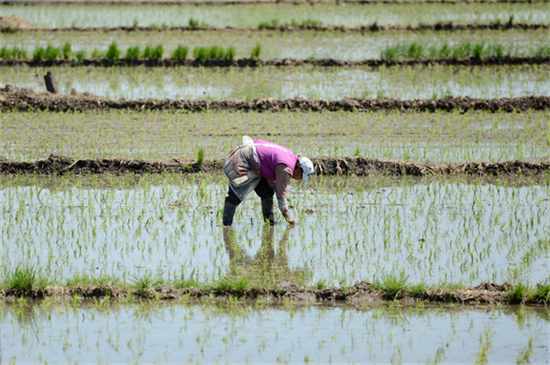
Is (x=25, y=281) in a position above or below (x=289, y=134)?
below

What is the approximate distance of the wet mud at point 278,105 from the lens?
1077 centimetres

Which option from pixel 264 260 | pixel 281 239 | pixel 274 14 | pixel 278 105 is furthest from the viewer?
pixel 274 14

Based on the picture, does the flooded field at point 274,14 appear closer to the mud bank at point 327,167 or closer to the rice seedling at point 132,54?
the rice seedling at point 132,54

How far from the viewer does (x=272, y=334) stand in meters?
4.54

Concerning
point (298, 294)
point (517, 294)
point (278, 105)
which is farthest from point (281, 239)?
point (278, 105)

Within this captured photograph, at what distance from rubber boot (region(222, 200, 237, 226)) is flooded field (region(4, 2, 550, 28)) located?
1264cm

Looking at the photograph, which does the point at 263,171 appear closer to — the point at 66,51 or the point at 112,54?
the point at 112,54

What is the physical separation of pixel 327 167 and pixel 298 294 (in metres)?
3.31

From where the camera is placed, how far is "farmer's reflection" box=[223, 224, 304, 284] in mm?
5441

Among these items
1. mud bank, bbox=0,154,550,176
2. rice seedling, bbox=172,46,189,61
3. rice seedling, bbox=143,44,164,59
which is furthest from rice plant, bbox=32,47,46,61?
mud bank, bbox=0,154,550,176

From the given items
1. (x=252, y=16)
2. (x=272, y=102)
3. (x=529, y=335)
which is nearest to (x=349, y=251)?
(x=529, y=335)

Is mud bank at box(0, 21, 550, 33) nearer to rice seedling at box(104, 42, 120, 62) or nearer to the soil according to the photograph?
the soil

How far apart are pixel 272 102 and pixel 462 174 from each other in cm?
359

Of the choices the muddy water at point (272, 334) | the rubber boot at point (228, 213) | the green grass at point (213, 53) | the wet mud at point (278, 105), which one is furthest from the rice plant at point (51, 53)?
the muddy water at point (272, 334)
